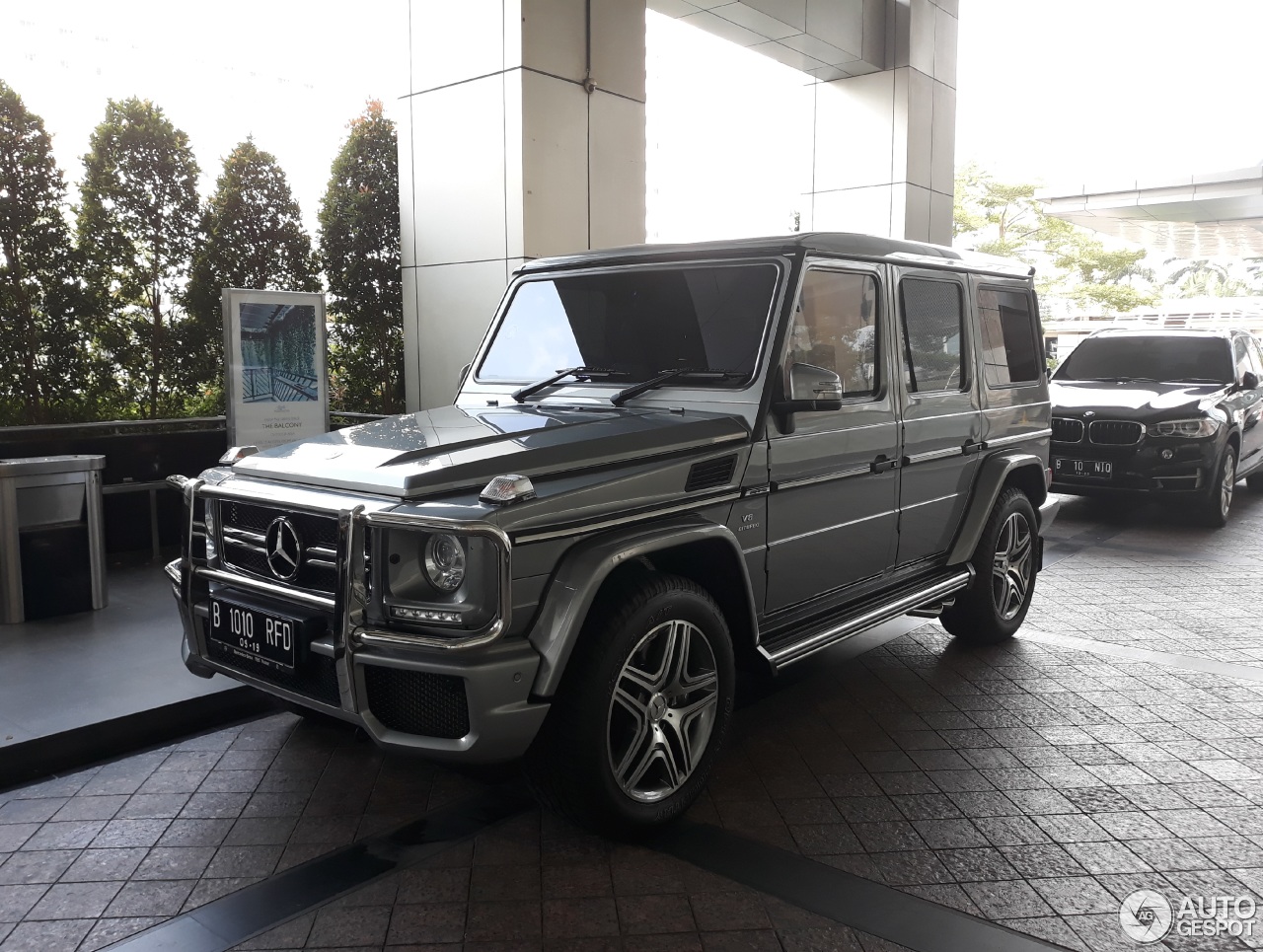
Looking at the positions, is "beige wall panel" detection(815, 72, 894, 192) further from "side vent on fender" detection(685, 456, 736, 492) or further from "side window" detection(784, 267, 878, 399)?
"side vent on fender" detection(685, 456, 736, 492)

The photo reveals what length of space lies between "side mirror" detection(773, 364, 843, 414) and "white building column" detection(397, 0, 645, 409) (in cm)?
458

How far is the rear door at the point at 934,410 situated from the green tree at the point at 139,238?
6536 millimetres

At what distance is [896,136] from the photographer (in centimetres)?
1323

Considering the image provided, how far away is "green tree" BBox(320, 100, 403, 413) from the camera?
31.8ft

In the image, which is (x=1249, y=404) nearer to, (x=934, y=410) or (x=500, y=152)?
(x=934, y=410)

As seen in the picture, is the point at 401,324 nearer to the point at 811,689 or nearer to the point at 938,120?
the point at 811,689

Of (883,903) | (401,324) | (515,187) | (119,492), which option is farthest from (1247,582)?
(119,492)

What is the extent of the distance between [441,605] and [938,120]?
1296 cm

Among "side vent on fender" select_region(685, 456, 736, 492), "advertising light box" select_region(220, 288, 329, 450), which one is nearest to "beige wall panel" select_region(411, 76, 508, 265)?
"advertising light box" select_region(220, 288, 329, 450)

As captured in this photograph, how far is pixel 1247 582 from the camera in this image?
24.7 feet

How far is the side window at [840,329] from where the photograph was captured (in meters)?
4.13

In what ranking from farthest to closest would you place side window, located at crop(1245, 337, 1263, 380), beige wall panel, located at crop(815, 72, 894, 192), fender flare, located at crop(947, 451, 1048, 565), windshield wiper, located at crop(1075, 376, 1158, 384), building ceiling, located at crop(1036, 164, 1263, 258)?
building ceiling, located at crop(1036, 164, 1263, 258), beige wall panel, located at crop(815, 72, 894, 192), side window, located at crop(1245, 337, 1263, 380), windshield wiper, located at crop(1075, 376, 1158, 384), fender flare, located at crop(947, 451, 1048, 565)

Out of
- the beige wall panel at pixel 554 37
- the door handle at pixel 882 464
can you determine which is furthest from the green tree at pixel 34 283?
the door handle at pixel 882 464

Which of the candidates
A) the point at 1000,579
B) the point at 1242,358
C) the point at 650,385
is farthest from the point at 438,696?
the point at 1242,358
